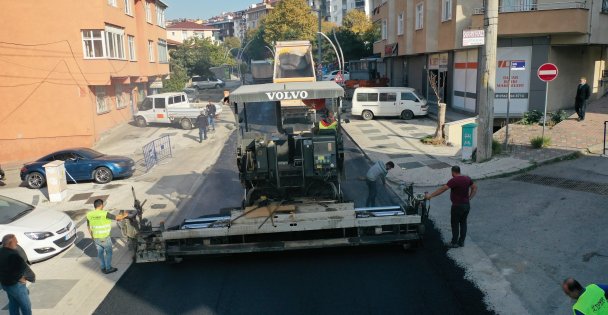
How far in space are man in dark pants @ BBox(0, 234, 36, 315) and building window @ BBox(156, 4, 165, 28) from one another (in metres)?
37.2

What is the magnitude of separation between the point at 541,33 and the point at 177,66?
1692 inches

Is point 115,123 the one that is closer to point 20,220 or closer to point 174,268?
point 20,220

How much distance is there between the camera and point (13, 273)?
7.22 m

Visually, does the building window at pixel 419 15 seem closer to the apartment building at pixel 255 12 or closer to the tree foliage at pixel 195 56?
the tree foliage at pixel 195 56

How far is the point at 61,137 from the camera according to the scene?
80.9 ft

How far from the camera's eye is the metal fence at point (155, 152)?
774 inches

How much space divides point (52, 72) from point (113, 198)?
41.4 ft

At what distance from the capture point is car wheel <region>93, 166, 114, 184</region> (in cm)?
1772

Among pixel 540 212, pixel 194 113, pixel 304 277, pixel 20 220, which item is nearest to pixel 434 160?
pixel 540 212

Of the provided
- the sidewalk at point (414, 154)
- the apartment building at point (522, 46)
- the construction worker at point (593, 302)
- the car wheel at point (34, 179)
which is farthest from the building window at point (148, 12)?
the construction worker at point (593, 302)

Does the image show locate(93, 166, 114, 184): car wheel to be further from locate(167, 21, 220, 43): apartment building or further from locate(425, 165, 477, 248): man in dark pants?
locate(167, 21, 220, 43): apartment building

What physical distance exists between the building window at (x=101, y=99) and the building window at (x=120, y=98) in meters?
2.11

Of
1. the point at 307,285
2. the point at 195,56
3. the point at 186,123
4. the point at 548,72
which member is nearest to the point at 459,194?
the point at 307,285

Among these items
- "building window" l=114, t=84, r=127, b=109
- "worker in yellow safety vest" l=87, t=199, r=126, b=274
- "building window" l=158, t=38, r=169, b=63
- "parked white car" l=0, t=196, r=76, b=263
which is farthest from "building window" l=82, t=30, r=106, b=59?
"worker in yellow safety vest" l=87, t=199, r=126, b=274
